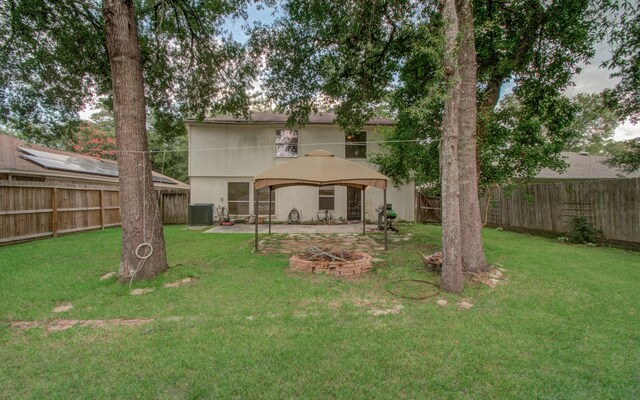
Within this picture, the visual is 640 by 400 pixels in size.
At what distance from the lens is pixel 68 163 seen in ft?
39.0

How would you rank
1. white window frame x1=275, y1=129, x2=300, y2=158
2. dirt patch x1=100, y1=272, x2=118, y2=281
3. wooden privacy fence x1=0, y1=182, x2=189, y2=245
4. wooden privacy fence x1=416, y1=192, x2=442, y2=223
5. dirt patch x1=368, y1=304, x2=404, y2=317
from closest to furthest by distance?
1. dirt patch x1=368, y1=304, x2=404, y2=317
2. dirt patch x1=100, y1=272, x2=118, y2=281
3. wooden privacy fence x1=0, y1=182, x2=189, y2=245
4. white window frame x1=275, y1=129, x2=300, y2=158
5. wooden privacy fence x1=416, y1=192, x2=442, y2=223

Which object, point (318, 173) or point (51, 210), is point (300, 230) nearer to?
point (318, 173)

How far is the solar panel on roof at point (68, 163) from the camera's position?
10396 mm

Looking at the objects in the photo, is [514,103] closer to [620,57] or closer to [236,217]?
[620,57]

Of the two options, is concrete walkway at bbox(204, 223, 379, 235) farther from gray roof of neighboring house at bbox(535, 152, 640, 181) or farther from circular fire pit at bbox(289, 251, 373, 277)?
gray roof of neighboring house at bbox(535, 152, 640, 181)

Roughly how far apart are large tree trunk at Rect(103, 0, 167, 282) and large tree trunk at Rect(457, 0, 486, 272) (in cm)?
523

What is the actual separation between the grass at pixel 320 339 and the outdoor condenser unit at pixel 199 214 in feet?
24.4

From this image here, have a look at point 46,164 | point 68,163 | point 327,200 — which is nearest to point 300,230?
point 327,200

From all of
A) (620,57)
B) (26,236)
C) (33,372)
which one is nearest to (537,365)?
(33,372)

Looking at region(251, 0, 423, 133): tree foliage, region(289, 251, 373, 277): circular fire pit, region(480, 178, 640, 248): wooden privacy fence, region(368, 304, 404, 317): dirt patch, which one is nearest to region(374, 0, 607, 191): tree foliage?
region(251, 0, 423, 133): tree foliage

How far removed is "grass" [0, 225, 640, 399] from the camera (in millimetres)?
2242

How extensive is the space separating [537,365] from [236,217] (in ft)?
42.1

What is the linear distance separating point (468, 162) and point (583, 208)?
651cm

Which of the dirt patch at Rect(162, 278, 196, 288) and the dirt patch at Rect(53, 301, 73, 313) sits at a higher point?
the dirt patch at Rect(162, 278, 196, 288)
